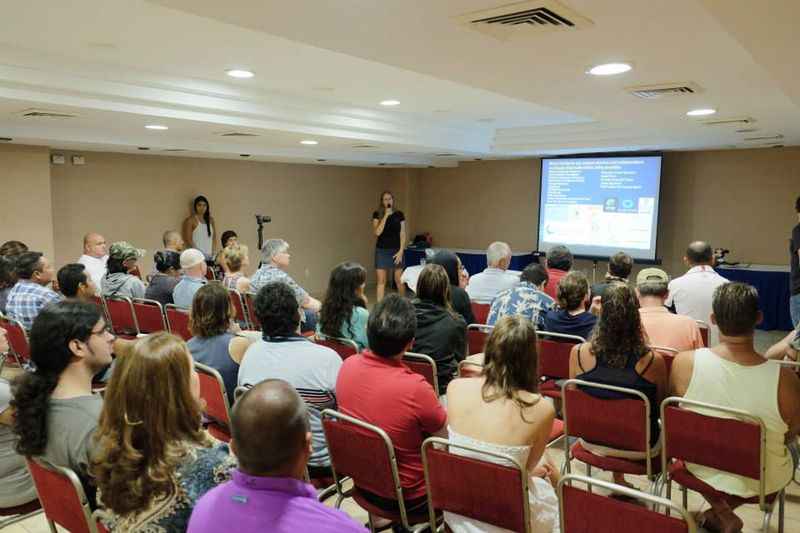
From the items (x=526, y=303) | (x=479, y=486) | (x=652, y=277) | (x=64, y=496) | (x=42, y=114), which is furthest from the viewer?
(x=42, y=114)

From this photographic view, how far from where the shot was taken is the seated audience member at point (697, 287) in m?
4.49

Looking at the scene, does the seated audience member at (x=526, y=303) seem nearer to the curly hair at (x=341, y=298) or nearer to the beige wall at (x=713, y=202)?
the curly hair at (x=341, y=298)

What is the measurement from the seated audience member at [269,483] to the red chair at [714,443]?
5.32ft

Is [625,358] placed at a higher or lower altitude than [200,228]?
lower

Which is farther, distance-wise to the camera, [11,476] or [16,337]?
[16,337]

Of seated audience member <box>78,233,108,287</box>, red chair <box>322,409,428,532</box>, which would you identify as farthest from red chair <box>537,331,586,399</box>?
seated audience member <box>78,233,108,287</box>

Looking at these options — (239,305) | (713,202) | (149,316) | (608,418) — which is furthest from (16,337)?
(713,202)

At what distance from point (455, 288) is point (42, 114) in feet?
12.8

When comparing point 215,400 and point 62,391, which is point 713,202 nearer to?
point 215,400

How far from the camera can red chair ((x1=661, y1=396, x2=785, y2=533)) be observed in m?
2.21

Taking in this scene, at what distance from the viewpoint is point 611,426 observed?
103 inches

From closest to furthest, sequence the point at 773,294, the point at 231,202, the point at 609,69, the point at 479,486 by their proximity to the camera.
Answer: the point at 479,486 → the point at 609,69 → the point at 773,294 → the point at 231,202

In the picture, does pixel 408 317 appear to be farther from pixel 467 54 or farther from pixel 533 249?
pixel 533 249

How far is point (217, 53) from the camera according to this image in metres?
4.21
